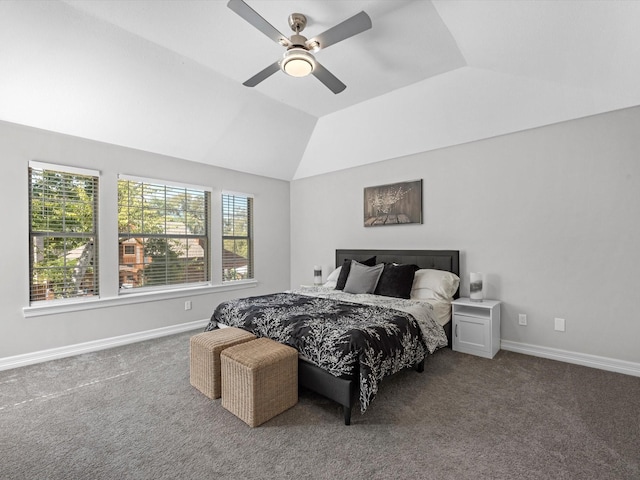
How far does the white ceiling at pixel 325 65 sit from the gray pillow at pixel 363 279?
1.74m

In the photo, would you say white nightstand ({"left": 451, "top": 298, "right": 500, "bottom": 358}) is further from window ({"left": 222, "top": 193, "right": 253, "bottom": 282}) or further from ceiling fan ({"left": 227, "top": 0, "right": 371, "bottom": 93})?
window ({"left": 222, "top": 193, "right": 253, "bottom": 282})

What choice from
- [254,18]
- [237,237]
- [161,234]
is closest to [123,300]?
[161,234]

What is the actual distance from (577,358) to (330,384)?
8.90 ft

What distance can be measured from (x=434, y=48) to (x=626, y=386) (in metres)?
3.44

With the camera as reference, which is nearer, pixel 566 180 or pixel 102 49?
pixel 102 49

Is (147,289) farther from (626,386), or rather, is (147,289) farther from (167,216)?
(626,386)

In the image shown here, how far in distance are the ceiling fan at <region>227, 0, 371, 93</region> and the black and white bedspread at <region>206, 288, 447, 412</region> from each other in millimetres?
2020

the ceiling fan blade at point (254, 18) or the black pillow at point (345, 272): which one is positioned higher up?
the ceiling fan blade at point (254, 18)

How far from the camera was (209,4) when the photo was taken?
2.39 meters

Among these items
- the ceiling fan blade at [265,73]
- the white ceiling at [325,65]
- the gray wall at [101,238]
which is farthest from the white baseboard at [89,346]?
the ceiling fan blade at [265,73]

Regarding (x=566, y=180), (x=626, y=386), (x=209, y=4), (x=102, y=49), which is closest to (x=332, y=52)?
(x=209, y=4)

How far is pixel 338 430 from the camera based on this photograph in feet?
6.84

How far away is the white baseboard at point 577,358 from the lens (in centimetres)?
291

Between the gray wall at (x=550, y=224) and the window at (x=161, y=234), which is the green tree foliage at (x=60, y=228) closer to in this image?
the window at (x=161, y=234)
